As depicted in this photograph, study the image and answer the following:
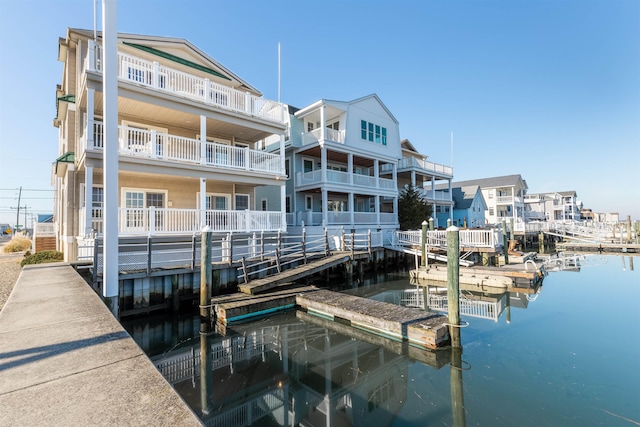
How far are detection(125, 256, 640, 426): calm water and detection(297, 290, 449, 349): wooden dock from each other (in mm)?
360

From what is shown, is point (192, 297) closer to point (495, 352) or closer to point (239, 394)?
point (239, 394)

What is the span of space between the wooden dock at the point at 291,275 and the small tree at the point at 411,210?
12.0 m

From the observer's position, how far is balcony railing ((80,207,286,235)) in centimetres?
1153

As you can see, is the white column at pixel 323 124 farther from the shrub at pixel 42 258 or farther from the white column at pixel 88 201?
the shrub at pixel 42 258

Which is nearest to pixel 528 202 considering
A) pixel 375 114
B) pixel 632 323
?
pixel 375 114

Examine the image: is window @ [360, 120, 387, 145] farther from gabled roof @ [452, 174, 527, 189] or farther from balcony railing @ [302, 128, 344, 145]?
gabled roof @ [452, 174, 527, 189]

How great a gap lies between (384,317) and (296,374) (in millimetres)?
3102

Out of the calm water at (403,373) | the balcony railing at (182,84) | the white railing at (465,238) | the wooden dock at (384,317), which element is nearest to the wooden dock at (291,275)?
the wooden dock at (384,317)

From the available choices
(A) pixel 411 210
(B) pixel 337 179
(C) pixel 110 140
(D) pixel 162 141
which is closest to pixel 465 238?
(A) pixel 411 210

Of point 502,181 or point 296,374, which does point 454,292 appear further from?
point 502,181

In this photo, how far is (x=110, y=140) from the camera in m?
6.19

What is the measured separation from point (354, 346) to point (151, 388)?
19.6ft

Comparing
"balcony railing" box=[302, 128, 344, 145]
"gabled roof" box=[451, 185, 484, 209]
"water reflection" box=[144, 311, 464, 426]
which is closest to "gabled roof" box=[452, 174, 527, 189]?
"gabled roof" box=[451, 185, 484, 209]

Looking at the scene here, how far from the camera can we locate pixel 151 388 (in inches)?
114
